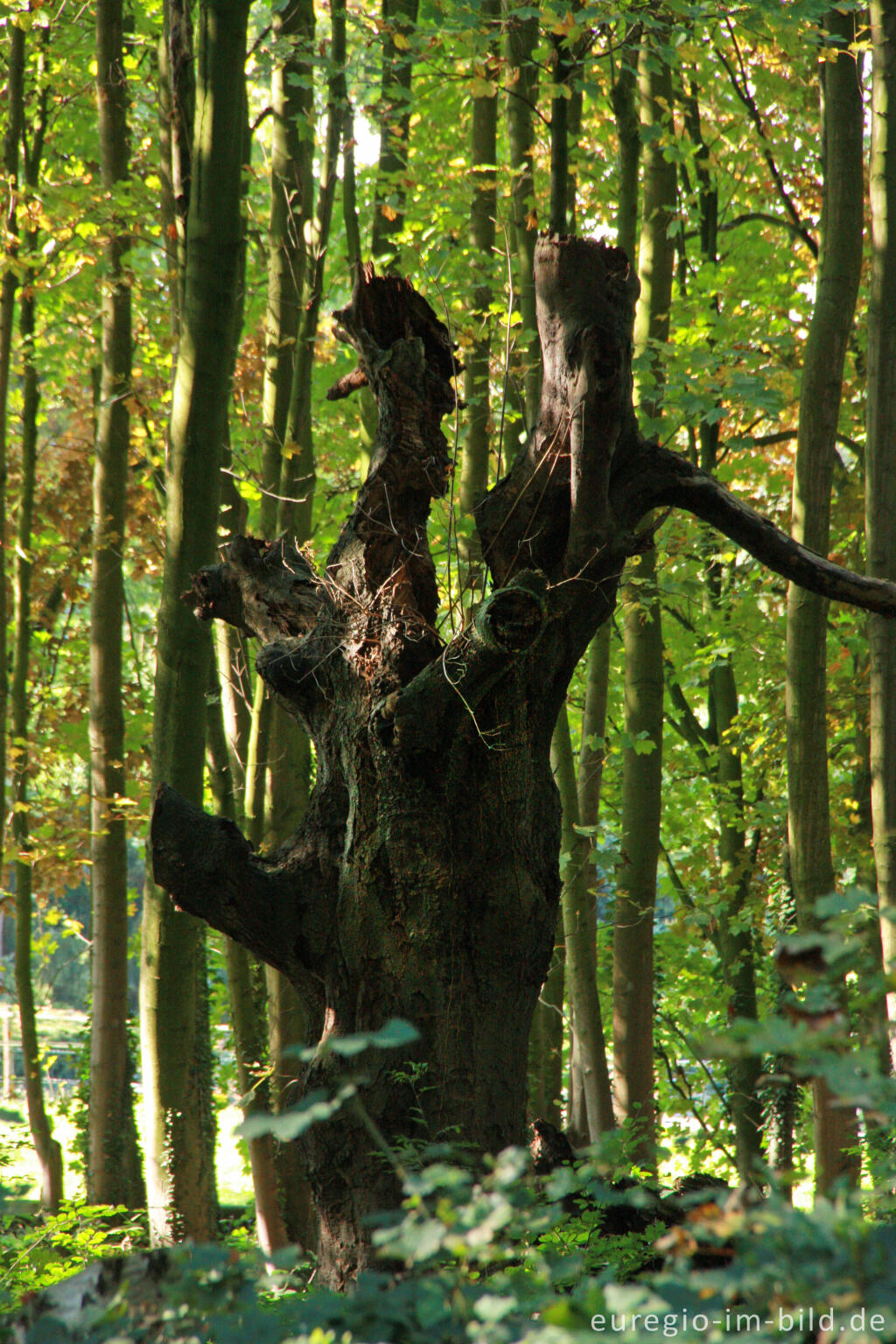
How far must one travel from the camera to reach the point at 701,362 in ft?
20.0

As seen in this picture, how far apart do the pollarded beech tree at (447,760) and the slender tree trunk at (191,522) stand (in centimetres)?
113

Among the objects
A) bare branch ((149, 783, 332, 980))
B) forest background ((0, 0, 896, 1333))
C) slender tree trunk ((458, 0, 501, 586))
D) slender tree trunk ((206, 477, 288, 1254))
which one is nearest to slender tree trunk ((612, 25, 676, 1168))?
forest background ((0, 0, 896, 1333))

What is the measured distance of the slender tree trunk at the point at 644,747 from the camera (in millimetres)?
6668

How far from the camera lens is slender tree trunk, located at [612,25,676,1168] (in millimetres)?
6668

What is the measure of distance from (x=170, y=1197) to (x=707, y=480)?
4244mm

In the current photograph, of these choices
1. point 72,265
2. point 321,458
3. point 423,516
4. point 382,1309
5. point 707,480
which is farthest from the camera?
point 321,458

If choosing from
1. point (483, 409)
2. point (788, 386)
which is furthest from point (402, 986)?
point (788, 386)

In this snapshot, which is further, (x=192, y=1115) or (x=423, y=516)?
(x=192, y=1115)

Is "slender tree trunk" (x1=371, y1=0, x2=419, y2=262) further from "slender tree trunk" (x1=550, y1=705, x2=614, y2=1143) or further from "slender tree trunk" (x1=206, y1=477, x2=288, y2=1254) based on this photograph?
"slender tree trunk" (x1=550, y1=705, x2=614, y2=1143)

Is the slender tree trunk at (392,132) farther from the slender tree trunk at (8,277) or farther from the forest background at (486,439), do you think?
the slender tree trunk at (8,277)

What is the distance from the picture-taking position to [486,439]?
25.1ft

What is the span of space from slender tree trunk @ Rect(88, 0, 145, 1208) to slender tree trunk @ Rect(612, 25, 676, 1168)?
3.37 metres

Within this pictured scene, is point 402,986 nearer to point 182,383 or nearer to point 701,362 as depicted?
point 182,383

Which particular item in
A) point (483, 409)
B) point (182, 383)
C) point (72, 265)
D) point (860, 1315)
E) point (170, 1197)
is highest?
point (72, 265)
